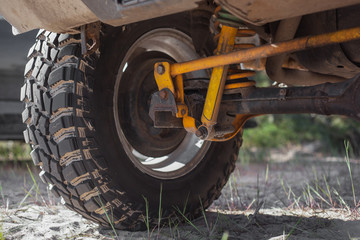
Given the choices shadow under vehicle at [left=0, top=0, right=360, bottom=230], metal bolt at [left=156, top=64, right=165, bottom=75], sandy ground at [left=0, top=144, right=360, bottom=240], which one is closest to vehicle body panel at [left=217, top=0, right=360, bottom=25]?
shadow under vehicle at [left=0, top=0, right=360, bottom=230]


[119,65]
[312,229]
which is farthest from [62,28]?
[312,229]

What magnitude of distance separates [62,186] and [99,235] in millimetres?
299

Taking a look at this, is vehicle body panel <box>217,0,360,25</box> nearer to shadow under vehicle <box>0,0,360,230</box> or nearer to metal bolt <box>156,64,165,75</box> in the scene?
shadow under vehicle <box>0,0,360,230</box>

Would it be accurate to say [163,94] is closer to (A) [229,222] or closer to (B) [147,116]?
(B) [147,116]

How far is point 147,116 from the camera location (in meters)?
2.33

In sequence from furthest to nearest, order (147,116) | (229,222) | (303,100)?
(147,116) < (229,222) < (303,100)

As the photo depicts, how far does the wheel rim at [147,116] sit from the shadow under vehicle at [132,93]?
10mm

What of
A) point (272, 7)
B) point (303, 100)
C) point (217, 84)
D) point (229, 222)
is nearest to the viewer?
point (272, 7)

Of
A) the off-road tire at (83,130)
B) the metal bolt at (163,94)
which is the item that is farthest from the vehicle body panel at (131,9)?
the metal bolt at (163,94)

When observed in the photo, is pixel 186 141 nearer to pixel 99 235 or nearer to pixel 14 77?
pixel 99 235

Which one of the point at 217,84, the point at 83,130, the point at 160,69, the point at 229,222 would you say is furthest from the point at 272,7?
the point at 229,222

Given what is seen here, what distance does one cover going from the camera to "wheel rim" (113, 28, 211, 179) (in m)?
2.19

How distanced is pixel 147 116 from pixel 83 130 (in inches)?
20.7

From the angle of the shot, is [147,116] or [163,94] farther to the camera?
[147,116]
